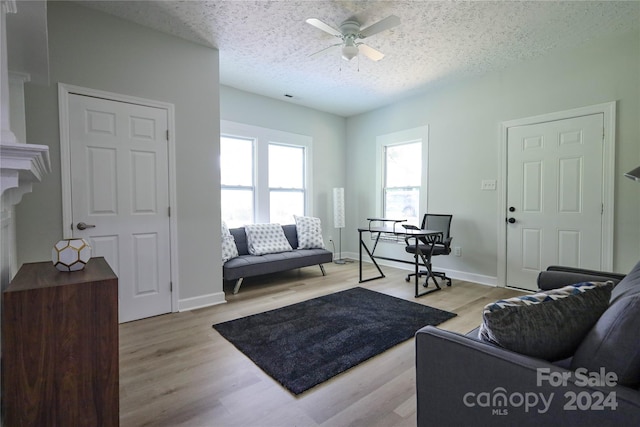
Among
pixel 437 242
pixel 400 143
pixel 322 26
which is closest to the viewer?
pixel 322 26

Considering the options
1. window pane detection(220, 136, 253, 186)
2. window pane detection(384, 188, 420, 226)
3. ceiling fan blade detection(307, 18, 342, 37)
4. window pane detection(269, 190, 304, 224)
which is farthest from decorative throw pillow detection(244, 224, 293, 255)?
ceiling fan blade detection(307, 18, 342, 37)

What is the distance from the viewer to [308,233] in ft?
15.4

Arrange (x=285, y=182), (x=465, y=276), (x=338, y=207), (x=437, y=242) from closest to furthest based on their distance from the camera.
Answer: (x=437, y=242)
(x=465, y=276)
(x=285, y=182)
(x=338, y=207)

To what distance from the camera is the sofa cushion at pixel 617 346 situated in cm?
83

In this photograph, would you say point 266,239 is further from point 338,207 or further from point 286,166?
point 338,207

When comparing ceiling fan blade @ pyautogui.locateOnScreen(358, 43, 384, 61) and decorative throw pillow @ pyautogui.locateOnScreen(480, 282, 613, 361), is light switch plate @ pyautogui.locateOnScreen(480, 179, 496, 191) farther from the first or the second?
decorative throw pillow @ pyautogui.locateOnScreen(480, 282, 613, 361)

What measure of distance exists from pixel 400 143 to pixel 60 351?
4.69m

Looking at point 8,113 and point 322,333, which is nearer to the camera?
point 8,113

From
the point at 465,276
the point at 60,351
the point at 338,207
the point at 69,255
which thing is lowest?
the point at 465,276

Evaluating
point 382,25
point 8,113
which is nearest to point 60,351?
point 8,113

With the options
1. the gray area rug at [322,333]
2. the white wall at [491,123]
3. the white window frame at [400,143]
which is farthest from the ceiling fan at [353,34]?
the gray area rug at [322,333]

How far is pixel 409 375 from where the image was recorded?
1.93 m

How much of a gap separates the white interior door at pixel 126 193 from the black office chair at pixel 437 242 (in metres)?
2.89

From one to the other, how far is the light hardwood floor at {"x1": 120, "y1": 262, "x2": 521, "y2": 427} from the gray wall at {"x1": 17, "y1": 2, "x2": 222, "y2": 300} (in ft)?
2.44
